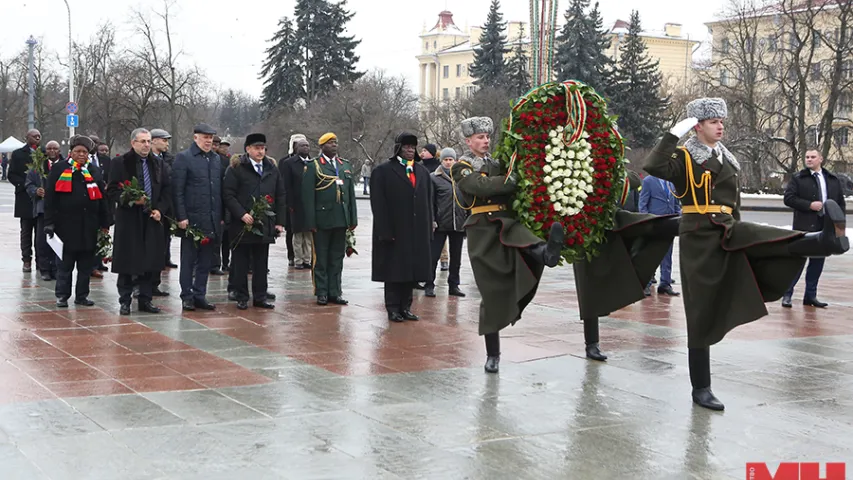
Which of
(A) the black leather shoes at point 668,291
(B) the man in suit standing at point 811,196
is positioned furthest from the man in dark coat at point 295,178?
(B) the man in suit standing at point 811,196

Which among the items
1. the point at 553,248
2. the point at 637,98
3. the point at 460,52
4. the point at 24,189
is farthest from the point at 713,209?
the point at 460,52

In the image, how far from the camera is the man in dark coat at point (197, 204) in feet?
36.2

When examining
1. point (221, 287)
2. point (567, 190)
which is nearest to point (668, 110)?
point (221, 287)

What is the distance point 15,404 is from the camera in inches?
261

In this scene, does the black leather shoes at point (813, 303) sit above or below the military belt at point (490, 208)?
below

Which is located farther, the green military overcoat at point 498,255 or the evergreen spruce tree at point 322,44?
the evergreen spruce tree at point 322,44

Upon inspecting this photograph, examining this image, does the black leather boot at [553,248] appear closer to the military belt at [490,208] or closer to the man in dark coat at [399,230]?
the military belt at [490,208]

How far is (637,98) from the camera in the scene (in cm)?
6412

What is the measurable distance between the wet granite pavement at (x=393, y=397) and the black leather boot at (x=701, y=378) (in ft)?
0.50

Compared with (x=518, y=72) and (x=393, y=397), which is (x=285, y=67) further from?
(x=393, y=397)

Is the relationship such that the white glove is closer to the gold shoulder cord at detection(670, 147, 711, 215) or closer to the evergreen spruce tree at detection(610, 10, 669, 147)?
the gold shoulder cord at detection(670, 147, 711, 215)

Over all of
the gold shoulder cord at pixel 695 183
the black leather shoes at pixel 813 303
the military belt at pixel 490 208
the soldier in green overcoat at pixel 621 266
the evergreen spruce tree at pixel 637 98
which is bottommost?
the black leather shoes at pixel 813 303

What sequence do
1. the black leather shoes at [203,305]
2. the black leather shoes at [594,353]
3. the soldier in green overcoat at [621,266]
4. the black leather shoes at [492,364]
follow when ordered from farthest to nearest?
1. the black leather shoes at [203,305]
2. the black leather shoes at [594,353]
3. the soldier in green overcoat at [621,266]
4. the black leather shoes at [492,364]

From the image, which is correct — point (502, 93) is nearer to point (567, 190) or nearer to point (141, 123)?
point (141, 123)
